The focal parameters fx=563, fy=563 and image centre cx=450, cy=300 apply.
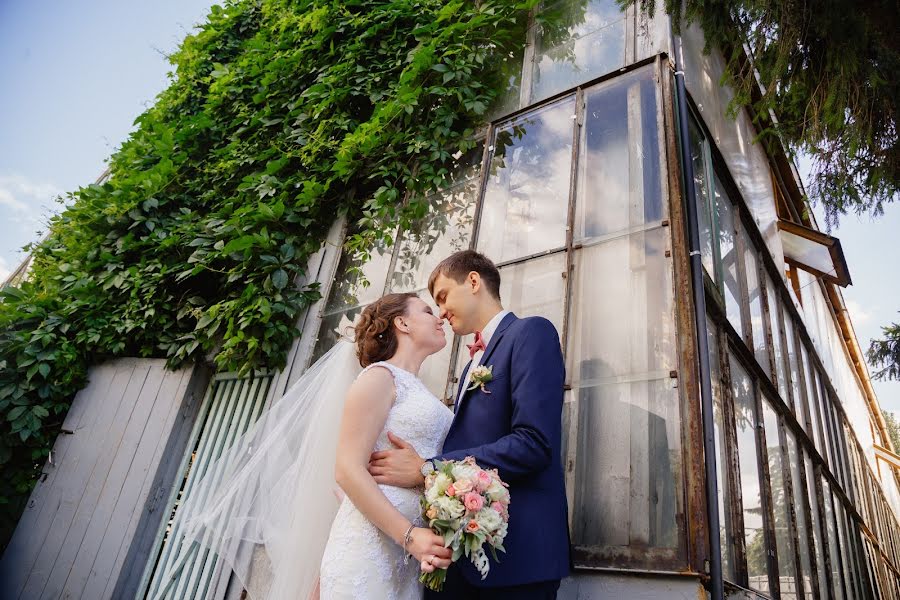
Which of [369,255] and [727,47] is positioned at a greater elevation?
[727,47]

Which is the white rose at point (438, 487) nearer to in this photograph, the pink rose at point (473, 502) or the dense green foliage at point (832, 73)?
the pink rose at point (473, 502)

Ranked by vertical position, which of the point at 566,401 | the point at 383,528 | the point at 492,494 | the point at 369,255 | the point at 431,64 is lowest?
the point at 383,528

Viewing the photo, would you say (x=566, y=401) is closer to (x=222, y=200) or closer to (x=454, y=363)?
(x=454, y=363)

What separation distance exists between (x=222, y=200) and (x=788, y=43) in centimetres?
481

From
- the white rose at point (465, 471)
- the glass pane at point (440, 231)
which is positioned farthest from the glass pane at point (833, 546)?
the white rose at point (465, 471)

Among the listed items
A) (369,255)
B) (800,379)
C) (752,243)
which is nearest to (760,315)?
(752,243)

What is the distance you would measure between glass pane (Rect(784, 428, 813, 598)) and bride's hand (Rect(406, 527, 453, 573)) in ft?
11.8

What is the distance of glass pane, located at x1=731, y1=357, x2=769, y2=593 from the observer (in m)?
3.16

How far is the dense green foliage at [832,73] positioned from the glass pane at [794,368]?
1.98 m

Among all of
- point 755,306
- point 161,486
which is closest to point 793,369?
point 755,306

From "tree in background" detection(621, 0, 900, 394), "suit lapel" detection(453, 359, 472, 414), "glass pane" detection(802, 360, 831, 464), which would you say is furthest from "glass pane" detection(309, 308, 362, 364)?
"glass pane" detection(802, 360, 831, 464)

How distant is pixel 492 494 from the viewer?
1.63m

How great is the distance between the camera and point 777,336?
5.34 m

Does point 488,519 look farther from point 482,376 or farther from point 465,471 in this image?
point 482,376
